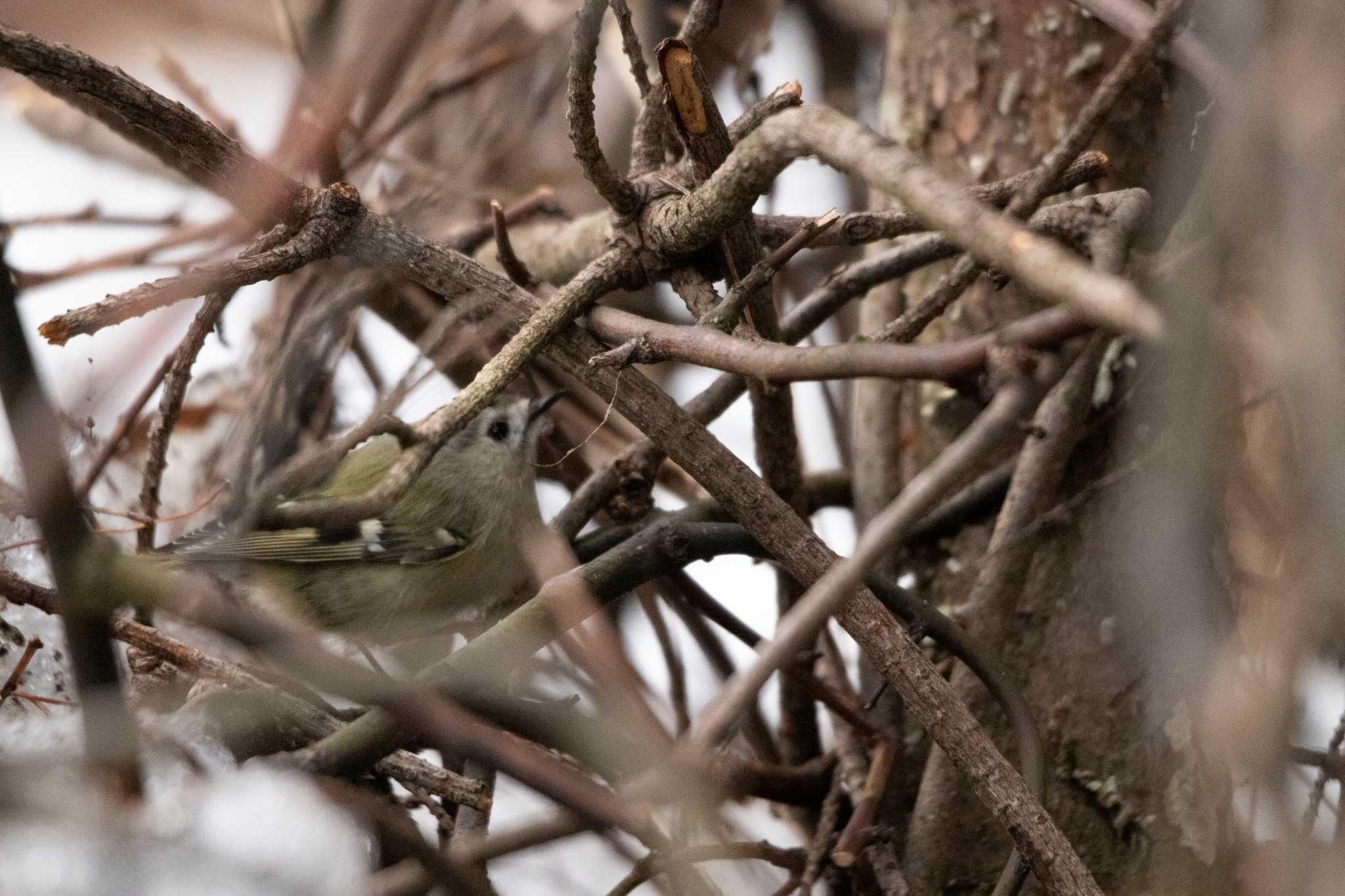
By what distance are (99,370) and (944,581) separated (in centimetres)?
133

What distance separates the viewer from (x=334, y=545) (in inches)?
98.3

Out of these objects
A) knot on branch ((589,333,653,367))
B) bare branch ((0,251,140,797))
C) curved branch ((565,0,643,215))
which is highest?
curved branch ((565,0,643,215))

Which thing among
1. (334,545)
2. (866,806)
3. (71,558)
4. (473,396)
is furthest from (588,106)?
(334,545)

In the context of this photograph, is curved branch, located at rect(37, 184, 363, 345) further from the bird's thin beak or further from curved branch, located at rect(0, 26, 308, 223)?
the bird's thin beak

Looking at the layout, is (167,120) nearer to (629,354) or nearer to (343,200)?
(343,200)

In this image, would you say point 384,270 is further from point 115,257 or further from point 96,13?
point 96,13

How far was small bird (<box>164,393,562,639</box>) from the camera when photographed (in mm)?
2436

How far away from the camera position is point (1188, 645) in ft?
3.28

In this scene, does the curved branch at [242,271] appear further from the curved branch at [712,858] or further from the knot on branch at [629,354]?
the curved branch at [712,858]

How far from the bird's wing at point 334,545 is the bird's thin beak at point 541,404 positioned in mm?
344

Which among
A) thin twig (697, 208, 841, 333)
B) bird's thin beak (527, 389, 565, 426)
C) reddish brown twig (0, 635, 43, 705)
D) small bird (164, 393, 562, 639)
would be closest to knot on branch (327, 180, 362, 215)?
thin twig (697, 208, 841, 333)

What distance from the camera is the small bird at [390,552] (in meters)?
2.44

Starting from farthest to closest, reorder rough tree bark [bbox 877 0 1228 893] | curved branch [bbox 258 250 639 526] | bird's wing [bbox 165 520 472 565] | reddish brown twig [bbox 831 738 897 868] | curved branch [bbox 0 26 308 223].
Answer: bird's wing [bbox 165 520 472 565] → rough tree bark [bbox 877 0 1228 893] → reddish brown twig [bbox 831 738 897 868] → curved branch [bbox 0 26 308 223] → curved branch [bbox 258 250 639 526]

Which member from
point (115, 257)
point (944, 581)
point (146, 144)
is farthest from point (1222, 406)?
point (115, 257)
